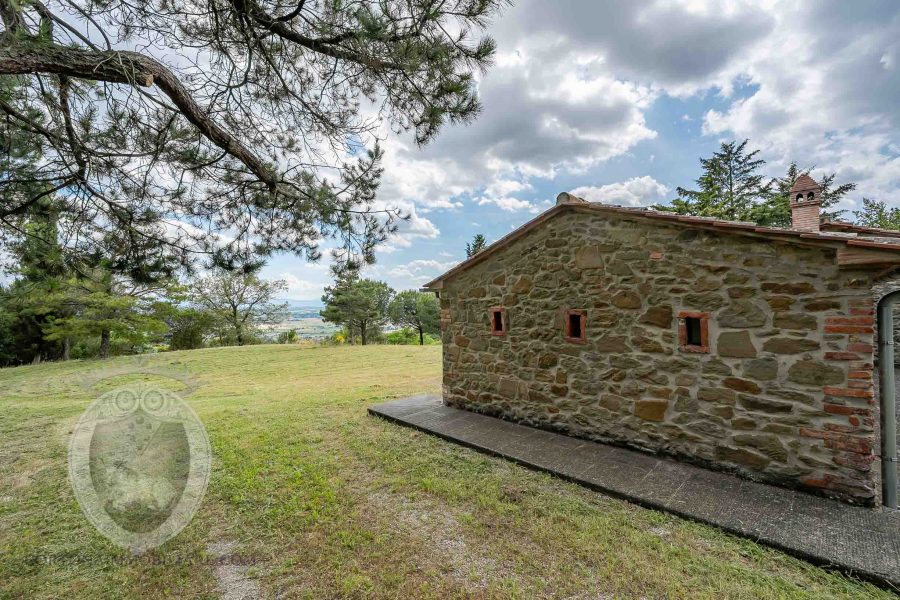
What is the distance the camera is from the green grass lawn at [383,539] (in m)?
2.43

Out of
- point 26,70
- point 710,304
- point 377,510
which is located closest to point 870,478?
point 710,304

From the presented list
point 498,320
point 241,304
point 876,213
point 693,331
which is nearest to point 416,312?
point 241,304

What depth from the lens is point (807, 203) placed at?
17.4ft

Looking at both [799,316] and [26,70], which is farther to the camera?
[799,316]

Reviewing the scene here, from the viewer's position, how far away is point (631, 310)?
15.0 ft

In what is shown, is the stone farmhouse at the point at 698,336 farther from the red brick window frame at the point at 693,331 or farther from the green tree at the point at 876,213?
the green tree at the point at 876,213

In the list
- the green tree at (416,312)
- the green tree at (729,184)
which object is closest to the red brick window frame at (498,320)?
the green tree at (729,184)

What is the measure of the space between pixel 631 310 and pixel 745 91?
8047 millimetres

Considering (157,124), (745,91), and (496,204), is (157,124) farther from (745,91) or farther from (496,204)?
(496,204)

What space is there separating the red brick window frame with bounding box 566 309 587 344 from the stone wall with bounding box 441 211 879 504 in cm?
8

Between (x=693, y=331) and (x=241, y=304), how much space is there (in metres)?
32.8

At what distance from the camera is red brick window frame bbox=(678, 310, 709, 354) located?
400 cm

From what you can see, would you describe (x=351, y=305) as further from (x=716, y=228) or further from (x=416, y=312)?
(x=716, y=228)

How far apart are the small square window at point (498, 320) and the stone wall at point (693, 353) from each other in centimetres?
10
